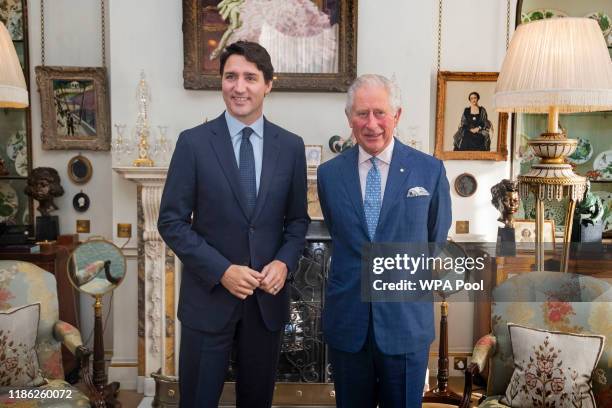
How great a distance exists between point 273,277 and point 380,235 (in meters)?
0.36

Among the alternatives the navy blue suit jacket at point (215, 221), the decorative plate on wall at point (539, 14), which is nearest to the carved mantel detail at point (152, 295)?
the navy blue suit jacket at point (215, 221)

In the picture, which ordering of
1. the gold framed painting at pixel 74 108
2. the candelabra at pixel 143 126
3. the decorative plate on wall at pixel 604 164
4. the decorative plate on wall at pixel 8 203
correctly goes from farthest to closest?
the decorative plate on wall at pixel 604 164
the decorative plate on wall at pixel 8 203
the gold framed painting at pixel 74 108
the candelabra at pixel 143 126

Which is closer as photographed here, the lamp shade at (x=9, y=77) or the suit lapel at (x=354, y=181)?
the suit lapel at (x=354, y=181)

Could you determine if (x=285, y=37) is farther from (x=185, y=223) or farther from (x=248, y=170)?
(x=185, y=223)

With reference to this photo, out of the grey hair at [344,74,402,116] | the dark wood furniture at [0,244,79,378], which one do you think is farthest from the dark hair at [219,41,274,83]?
the dark wood furniture at [0,244,79,378]

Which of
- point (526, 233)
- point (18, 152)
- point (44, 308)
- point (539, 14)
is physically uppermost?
point (539, 14)

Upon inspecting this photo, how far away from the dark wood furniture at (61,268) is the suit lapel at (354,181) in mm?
2078

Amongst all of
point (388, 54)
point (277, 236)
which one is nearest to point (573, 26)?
point (388, 54)

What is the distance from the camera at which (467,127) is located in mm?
3320

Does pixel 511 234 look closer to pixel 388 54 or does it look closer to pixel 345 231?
pixel 388 54

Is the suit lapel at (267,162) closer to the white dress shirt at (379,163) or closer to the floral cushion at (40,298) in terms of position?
the white dress shirt at (379,163)

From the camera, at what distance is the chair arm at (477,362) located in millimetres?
2023

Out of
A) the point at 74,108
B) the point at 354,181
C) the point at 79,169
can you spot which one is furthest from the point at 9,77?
the point at 354,181

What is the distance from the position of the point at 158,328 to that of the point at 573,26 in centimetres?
255
